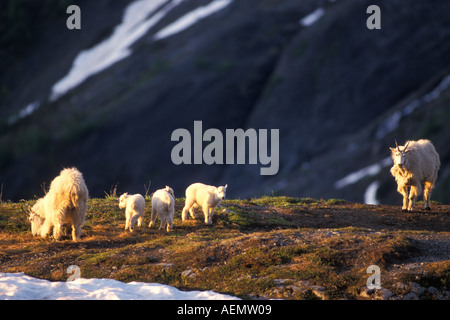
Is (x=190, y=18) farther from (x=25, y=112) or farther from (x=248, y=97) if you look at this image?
(x=25, y=112)

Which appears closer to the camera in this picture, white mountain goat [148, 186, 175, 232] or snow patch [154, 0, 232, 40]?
white mountain goat [148, 186, 175, 232]

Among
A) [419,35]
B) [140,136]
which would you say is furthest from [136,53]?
[419,35]

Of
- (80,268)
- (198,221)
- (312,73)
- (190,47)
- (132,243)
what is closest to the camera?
(80,268)

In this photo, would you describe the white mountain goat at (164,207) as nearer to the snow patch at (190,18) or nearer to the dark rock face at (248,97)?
the dark rock face at (248,97)

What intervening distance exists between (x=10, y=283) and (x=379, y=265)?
789 cm

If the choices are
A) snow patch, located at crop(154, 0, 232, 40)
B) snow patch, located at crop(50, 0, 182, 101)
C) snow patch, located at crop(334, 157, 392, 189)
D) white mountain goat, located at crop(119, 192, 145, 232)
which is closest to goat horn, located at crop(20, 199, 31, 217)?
white mountain goat, located at crop(119, 192, 145, 232)

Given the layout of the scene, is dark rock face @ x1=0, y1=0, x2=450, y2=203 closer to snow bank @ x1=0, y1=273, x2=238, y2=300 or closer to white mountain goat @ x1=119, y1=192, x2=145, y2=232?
white mountain goat @ x1=119, y1=192, x2=145, y2=232

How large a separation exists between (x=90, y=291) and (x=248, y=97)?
7416 cm

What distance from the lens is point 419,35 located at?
3351 inches

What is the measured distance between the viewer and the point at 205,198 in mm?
17969

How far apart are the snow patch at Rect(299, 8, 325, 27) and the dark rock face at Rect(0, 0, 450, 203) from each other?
0.94 meters

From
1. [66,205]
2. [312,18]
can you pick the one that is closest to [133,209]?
[66,205]

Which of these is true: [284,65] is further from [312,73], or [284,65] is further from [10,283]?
[10,283]

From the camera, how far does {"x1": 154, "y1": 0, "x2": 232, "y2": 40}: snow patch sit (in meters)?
96.0
